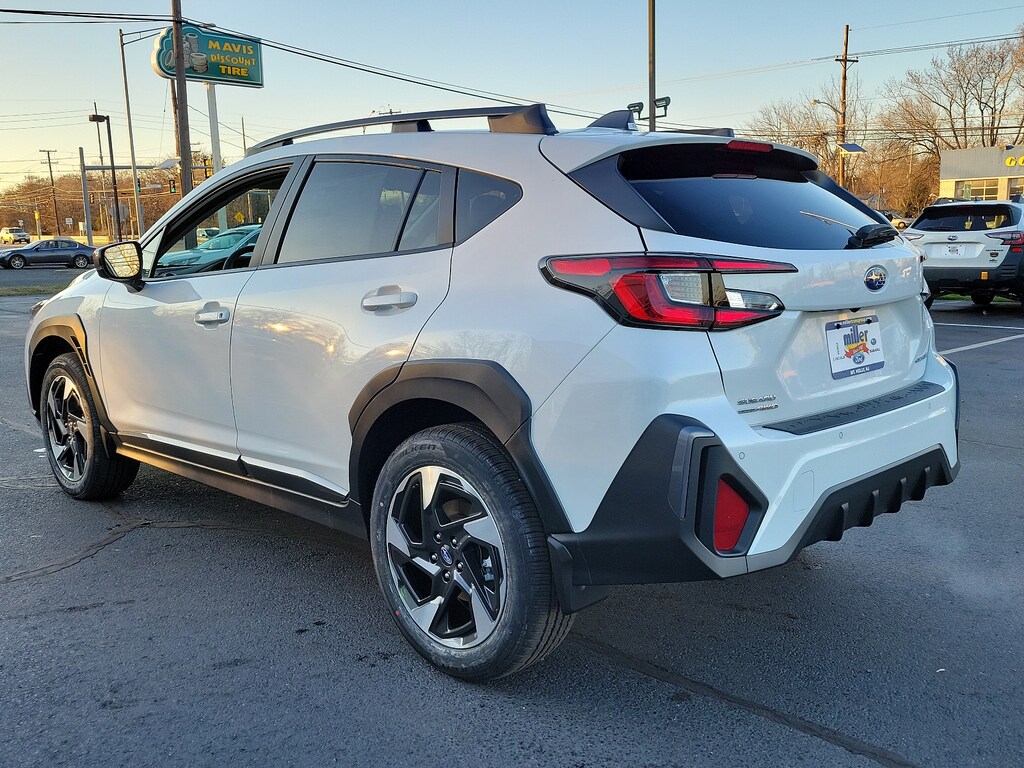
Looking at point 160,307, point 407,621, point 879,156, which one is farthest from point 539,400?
point 879,156

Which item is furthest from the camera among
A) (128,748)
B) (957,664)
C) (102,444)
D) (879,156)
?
(879,156)

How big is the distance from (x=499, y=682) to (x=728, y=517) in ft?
3.24

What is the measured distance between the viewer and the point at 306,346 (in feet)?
10.5

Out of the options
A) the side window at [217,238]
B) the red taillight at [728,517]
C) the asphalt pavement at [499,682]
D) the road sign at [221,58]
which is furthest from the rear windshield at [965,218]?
the road sign at [221,58]

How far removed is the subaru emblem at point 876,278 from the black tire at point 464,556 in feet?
4.19

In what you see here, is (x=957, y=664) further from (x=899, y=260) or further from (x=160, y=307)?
(x=160, y=307)

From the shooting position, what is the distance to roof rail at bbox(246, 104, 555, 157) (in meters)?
2.90

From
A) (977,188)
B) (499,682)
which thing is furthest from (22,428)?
(977,188)

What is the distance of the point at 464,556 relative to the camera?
2.81m

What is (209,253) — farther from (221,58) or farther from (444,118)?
(221,58)

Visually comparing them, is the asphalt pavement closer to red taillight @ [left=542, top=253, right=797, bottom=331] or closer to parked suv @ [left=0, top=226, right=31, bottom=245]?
red taillight @ [left=542, top=253, right=797, bottom=331]

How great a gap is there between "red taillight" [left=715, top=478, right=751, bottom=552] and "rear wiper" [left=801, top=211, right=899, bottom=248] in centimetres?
101

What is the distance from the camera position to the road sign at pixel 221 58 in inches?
1270

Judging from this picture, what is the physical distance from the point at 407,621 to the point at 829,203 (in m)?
2.06
